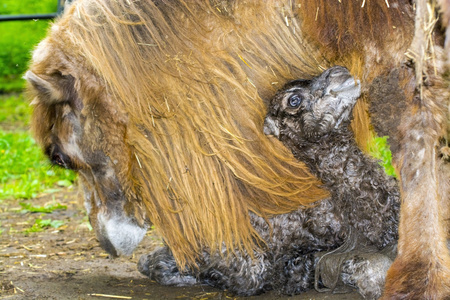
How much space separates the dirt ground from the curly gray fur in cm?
10

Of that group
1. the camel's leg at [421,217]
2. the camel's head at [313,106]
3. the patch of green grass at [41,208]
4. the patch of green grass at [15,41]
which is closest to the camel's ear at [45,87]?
the camel's head at [313,106]

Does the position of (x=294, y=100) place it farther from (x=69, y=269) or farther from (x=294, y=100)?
(x=69, y=269)

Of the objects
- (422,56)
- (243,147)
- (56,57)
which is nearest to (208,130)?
(243,147)

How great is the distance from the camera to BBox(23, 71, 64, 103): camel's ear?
2.82m

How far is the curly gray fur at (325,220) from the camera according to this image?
2867mm

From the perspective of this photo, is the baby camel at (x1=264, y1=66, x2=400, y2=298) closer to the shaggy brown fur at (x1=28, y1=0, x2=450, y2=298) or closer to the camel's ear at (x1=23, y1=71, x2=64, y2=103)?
the shaggy brown fur at (x1=28, y1=0, x2=450, y2=298)

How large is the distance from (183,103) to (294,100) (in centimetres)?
57

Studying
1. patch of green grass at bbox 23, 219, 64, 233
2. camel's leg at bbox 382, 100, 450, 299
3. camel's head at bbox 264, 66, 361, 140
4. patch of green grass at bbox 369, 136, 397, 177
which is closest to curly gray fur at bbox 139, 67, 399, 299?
camel's head at bbox 264, 66, 361, 140

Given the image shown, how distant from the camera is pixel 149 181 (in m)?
3.10

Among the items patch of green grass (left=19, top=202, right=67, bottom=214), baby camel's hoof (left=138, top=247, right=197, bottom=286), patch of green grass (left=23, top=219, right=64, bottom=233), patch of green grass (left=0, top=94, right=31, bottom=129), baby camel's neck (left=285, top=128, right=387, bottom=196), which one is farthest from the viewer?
patch of green grass (left=0, top=94, right=31, bottom=129)

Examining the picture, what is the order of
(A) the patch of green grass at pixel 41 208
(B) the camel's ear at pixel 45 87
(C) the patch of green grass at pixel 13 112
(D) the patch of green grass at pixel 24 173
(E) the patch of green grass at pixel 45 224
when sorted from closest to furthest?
(B) the camel's ear at pixel 45 87 → (E) the patch of green grass at pixel 45 224 → (A) the patch of green grass at pixel 41 208 → (D) the patch of green grass at pixel 24 173 → (C) the patch of green grass at pixel 13 112

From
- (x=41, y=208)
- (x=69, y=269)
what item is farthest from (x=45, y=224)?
(x=69, y=269)

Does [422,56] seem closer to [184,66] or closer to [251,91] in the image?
[251,91]

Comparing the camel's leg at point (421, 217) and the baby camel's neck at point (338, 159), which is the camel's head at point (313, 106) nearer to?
the baby camel's neck at point (338, 159)
